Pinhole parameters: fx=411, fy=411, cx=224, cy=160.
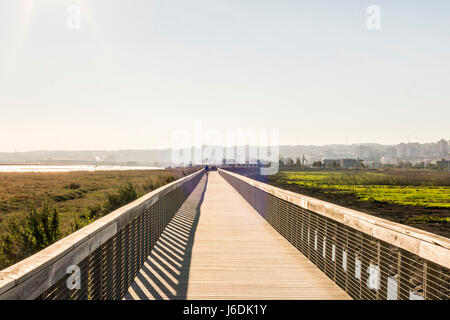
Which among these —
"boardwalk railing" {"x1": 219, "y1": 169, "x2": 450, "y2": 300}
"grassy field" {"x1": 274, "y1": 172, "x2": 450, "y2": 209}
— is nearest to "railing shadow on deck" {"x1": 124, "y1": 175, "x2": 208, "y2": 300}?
"boardwalk railing" {"x1": 219, "y1": 169, "x2": 450, "y2": 300}

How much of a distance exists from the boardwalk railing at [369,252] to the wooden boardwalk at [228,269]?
0.94 ft

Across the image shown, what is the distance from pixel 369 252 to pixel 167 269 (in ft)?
A: 9.89

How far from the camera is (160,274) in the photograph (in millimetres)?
6031

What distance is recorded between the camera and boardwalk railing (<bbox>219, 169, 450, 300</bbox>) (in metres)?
3.46

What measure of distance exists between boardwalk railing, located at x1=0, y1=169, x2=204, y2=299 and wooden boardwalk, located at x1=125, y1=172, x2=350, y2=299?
42 cm

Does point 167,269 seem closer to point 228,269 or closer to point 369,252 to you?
point 228,269

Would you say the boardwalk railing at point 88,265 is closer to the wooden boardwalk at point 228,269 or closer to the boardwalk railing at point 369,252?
the wooden boardwalk at point 228,269

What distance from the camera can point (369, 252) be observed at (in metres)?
4.89

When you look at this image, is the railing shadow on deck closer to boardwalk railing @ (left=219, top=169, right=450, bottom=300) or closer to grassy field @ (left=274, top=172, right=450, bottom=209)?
boardwalk railing @ (left=219, top=169, right=450, bottom=300)

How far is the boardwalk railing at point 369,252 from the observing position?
11.3 feet
